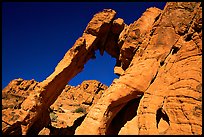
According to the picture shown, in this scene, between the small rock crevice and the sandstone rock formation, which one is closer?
the small rock crevice

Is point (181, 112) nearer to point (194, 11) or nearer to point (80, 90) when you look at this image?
point (194, 11)

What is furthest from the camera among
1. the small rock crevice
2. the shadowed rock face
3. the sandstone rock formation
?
the sandstone rock formation

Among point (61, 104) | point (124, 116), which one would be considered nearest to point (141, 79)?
point (124, 116)

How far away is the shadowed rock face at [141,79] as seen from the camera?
13.1m

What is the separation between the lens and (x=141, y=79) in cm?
1700

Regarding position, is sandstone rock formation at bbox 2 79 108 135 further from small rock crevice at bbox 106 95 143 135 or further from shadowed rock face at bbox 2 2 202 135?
small rock crevice at bbox 106 95 143 135

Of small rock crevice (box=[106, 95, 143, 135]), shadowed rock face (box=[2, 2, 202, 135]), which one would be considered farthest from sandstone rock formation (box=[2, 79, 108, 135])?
small rock crevice (box=[106, 95, 143, 135])

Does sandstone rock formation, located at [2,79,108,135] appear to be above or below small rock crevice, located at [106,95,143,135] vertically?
above

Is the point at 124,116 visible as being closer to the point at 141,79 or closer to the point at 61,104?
the point at 141,79

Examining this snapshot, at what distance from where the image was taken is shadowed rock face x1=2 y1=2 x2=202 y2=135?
13.1m

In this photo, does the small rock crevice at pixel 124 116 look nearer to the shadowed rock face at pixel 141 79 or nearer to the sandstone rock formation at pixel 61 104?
the shadowed rock face at pixel 141 79

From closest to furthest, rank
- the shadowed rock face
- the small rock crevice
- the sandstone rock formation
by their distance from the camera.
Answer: the shadowed rock face, the small rock crevice, the sandstone rock formation

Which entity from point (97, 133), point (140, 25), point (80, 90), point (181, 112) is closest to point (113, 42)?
point (140, 25)

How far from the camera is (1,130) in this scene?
17.8 metres
